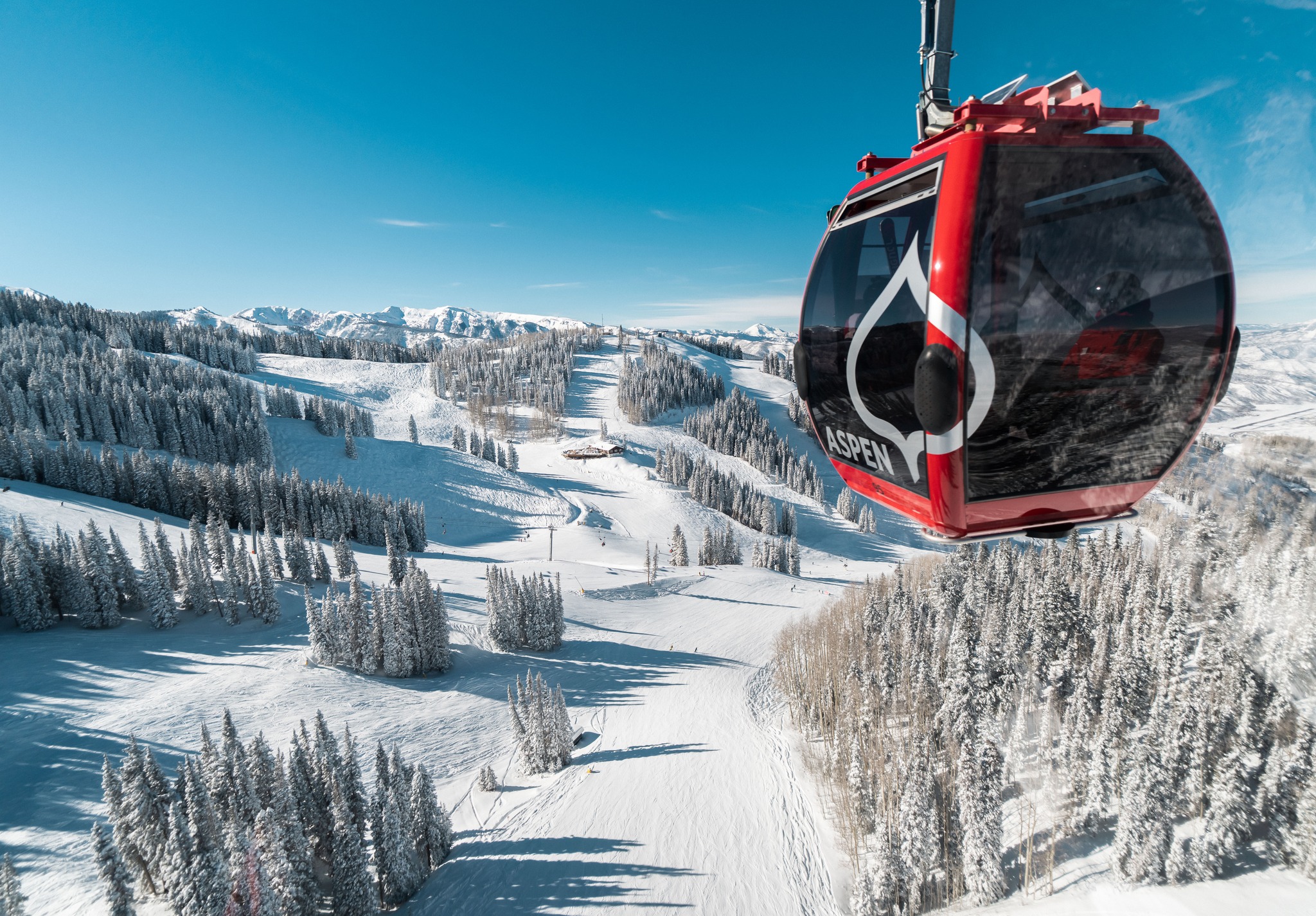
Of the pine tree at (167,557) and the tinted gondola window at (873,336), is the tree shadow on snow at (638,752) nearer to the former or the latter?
the tinted gondola window at (873,336)

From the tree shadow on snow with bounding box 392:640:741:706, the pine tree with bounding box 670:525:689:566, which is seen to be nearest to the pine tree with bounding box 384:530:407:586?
the tree shadow on snow with bounding box 392:640:741:706

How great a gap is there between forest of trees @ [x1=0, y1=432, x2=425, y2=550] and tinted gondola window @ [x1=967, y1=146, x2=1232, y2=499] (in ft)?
257

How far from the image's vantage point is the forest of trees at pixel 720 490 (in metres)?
98.1

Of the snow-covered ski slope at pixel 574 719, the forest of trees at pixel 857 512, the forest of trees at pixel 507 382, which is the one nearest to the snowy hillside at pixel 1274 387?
the snow-covered ski slope at pixel 574 719

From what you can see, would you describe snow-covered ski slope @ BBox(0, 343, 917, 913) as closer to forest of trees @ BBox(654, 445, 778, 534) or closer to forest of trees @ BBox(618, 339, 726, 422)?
forest of trees @ BBox(654, 445, 778, 534)

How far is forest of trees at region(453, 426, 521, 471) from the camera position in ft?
369

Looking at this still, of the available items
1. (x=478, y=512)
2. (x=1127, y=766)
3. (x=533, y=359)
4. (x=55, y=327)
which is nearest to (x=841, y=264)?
(x=1127, y=766)

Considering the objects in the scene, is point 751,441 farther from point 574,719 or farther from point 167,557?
point 167,557

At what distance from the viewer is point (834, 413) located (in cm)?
471

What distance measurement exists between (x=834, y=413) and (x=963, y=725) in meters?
39.2

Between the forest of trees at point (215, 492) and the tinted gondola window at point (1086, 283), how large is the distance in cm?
7845

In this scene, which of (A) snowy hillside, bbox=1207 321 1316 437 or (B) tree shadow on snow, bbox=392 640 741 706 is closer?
(A) snowy hillside, bbox=1207 321 1316 437

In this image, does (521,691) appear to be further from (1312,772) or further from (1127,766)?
(1312,772)

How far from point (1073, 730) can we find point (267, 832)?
1769 inches
